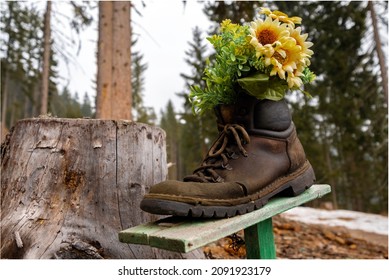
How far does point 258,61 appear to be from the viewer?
1456 mm

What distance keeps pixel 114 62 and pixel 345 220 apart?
4.93 meters

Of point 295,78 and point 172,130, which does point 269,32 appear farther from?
point 172,130

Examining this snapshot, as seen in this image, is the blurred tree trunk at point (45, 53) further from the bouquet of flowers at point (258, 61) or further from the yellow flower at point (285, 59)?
the yellow flower at point (285, 59)

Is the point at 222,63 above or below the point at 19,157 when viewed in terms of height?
above

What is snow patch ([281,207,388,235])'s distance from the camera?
6.12 m

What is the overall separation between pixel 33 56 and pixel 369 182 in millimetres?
14018

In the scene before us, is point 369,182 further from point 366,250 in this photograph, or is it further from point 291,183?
point 291,183

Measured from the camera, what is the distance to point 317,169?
45.0 feet

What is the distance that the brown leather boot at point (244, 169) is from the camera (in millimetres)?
1192

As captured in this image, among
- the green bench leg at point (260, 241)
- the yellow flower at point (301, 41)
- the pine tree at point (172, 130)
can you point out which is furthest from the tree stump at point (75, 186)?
the pine tree at point (172, 130)

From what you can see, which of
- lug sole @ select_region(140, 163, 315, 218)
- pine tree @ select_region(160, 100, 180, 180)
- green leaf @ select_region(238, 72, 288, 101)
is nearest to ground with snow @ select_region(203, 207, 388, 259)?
lug sole @ select_region(140, 163, 315, 218)

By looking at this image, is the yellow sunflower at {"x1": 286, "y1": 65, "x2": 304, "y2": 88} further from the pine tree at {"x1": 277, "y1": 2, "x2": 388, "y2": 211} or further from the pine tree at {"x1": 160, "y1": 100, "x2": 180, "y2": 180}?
the pine tree at {"x1": 160, "y1": 100, "x2": 180, "y2": 180}
